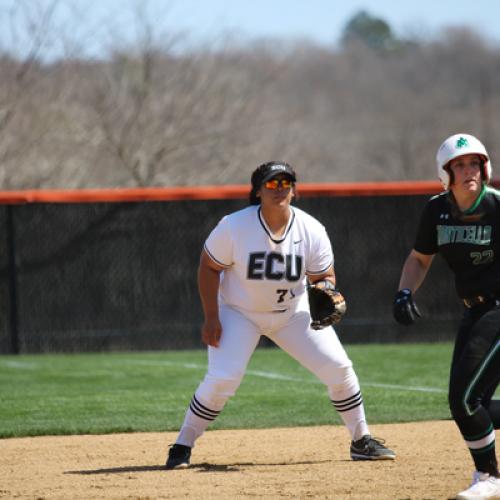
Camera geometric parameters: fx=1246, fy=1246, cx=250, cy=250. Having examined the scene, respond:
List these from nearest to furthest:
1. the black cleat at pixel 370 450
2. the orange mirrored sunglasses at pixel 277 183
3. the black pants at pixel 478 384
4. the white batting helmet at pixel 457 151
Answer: the black pants at pixel 478 384, the white batting helmet at pixel 457 151, the orange mirrored sunglasses at pixel 277 183, the black cleat at pixel 370 450

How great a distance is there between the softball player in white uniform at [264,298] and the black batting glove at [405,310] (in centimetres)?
104

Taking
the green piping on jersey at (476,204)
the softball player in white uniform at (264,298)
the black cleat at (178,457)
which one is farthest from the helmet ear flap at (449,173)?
the black cleat at (178,457)

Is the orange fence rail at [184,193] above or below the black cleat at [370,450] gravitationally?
above

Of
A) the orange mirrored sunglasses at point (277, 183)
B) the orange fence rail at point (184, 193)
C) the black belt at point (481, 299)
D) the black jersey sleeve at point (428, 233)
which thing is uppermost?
the orange mirrored sunglasses at point (277, 183)

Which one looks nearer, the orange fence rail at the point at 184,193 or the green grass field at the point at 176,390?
the green grass field at the point at 176,390

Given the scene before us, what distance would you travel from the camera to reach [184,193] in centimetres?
1614

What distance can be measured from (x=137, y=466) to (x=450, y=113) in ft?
185

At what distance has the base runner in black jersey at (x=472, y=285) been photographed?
6.31m

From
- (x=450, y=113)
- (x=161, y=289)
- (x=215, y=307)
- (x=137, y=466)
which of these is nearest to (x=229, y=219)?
(x=215, y=307)

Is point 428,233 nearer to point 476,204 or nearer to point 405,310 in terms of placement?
point 476,204

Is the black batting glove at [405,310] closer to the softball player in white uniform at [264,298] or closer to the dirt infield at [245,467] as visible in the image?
the dirt infield at [245,467]

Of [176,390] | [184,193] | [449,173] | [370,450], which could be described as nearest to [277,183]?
[449,173]

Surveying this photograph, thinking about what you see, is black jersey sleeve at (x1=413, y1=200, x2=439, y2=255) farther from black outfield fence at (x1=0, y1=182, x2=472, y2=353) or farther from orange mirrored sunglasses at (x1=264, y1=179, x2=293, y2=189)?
black outfield fence at (x1=0, y1=182, x2=472, y2=353)

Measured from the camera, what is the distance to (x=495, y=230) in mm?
6492
